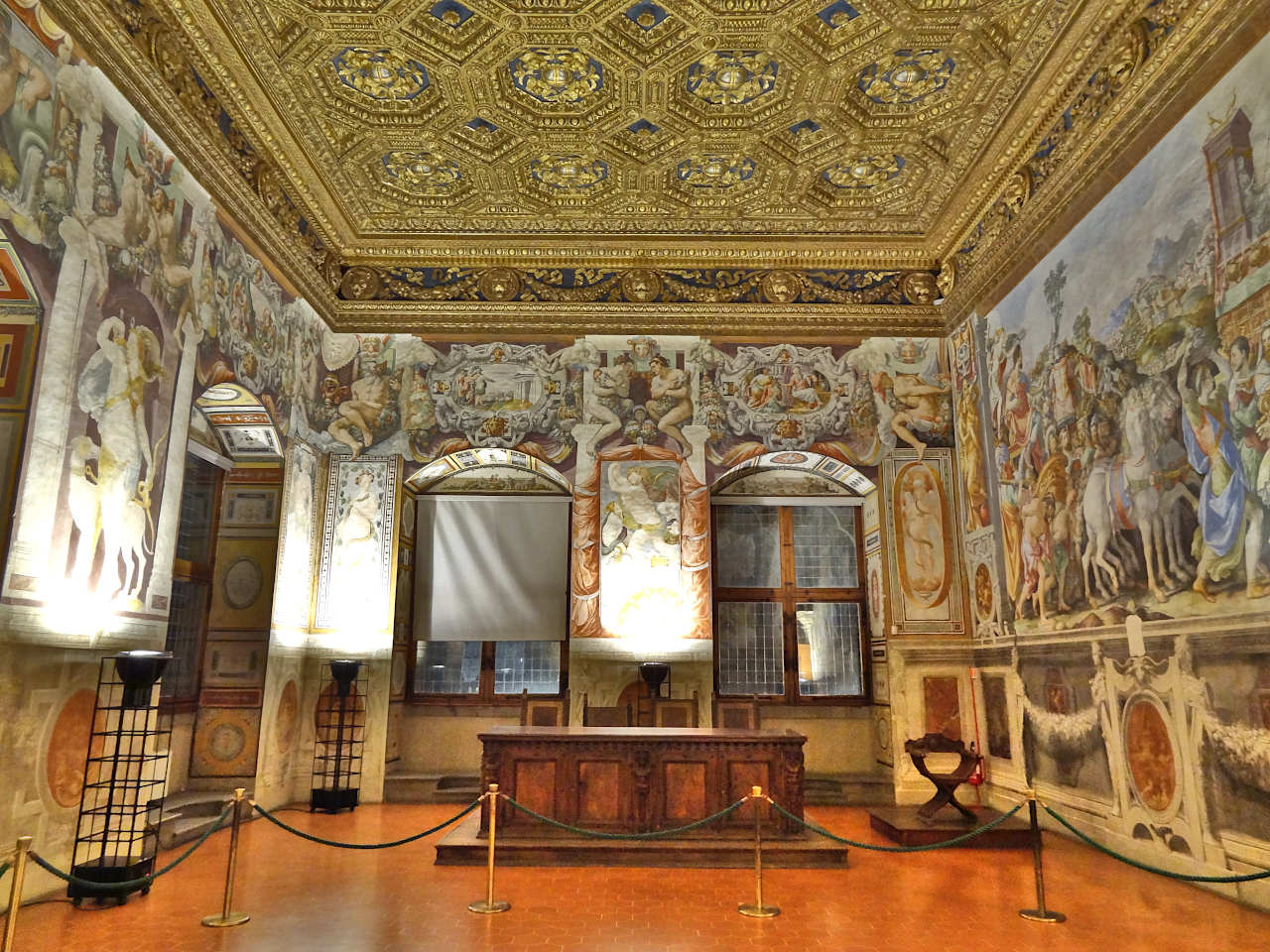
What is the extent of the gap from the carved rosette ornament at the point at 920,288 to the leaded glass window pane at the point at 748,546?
147 inches

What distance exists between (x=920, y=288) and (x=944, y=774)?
261 inches

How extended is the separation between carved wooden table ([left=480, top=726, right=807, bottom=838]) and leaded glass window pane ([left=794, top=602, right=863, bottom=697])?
4632 millimetres

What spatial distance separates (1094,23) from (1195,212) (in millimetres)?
2229

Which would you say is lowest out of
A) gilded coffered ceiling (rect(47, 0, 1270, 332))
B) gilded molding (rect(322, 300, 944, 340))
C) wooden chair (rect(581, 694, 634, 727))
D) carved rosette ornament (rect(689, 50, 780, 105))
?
wooden chair (rect(581, 694, 634, 727))

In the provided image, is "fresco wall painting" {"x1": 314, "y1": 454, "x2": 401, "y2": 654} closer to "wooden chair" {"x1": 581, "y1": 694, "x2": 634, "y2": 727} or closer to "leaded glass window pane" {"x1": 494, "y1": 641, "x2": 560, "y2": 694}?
"leaded glass window pane" {"x1": 494, "y1": 641, "x2": 560, "y2": 694}

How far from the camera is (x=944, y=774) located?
8.80 m

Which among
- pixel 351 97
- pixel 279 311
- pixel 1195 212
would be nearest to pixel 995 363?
pixel 1195 212

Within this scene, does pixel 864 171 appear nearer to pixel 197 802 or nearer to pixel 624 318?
pixel 624 318

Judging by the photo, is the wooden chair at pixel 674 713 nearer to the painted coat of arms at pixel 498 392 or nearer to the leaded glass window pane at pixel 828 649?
the leaded glass window pane at pixel 828 649

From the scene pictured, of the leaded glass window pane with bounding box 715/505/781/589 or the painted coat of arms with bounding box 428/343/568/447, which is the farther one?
the leaded glass window pane with bounding box 715/505/781/589

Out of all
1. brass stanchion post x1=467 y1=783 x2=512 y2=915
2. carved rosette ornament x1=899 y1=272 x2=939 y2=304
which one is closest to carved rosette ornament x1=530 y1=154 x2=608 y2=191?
carved rosette ornament x1=899 y1=272 x2=939 y2=304

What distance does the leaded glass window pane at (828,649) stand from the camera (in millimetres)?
12469

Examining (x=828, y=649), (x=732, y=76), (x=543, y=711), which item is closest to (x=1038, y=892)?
(x=543, y=711)

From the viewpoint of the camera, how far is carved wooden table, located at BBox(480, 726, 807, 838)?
7.88m
